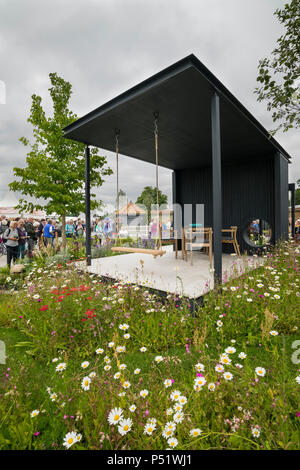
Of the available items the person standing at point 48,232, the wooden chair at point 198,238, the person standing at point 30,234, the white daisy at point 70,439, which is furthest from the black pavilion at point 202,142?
the person standing at point 30,234

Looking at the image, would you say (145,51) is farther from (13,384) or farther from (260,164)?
(13,384)

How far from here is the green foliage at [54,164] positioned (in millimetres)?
7625

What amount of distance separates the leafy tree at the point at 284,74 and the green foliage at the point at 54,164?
5.69 meters

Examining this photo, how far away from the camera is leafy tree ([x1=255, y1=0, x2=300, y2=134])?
4.34 meters

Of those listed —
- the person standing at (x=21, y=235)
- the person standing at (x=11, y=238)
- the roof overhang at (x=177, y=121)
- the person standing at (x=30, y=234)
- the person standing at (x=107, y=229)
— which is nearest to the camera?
the roof overhang at (x=177, y=121)

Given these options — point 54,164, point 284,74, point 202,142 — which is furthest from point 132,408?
point 54,164

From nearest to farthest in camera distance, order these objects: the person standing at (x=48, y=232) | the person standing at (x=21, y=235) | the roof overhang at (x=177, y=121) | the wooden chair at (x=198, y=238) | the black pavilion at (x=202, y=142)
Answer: the roof overhang at (x=177, y=121) → the black pavilion at (x=202, y=142) → the wooden chair at (x=198, y=238) → the person standing at (x=21, y=235) → the person standing at (x=48, y=232)

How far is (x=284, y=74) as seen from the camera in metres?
4.84

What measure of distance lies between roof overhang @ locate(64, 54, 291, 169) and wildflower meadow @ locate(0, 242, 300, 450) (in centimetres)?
272

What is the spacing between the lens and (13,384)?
1.39 meters

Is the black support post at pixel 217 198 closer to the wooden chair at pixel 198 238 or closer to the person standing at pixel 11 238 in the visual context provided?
the wooden chair at pixel 198 238
